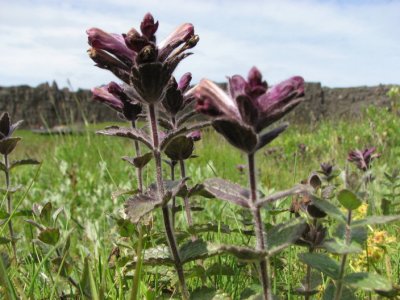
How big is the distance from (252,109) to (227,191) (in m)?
0.19

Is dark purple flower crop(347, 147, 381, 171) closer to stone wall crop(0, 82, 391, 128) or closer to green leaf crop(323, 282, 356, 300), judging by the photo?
green leaf crop(323, 282, 356, 300)

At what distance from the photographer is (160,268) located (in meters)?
1.72

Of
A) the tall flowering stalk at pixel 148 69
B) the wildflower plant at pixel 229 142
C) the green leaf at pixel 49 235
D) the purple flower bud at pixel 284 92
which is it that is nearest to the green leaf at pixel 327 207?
the wildflower plant at pixel 229 142

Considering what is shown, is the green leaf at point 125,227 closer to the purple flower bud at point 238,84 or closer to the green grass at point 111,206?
the green grass at point 111,206

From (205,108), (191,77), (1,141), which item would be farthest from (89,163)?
(205,108)

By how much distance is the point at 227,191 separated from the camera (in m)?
1.10

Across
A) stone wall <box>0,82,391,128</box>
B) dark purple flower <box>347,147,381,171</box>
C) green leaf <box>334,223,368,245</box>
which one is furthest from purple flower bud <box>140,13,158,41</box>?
stone wall <box>0,82,391,128</box>

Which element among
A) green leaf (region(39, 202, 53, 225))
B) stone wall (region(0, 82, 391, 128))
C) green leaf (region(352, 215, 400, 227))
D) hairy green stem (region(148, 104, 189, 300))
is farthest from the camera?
stone wall (region(0, 82, 391, 128))

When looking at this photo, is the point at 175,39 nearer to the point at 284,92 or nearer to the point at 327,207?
the point at 284,92

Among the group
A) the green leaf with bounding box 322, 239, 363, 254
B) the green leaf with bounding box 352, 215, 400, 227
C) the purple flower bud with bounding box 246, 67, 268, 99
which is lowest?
the green leaf with bounding box 322, 239, 363, 254

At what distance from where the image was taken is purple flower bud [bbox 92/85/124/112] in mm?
1644

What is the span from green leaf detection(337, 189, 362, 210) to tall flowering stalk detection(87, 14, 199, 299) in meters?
0.42

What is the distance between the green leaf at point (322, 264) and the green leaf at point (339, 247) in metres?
0.03

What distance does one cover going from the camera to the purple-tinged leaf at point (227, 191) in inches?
42.0
